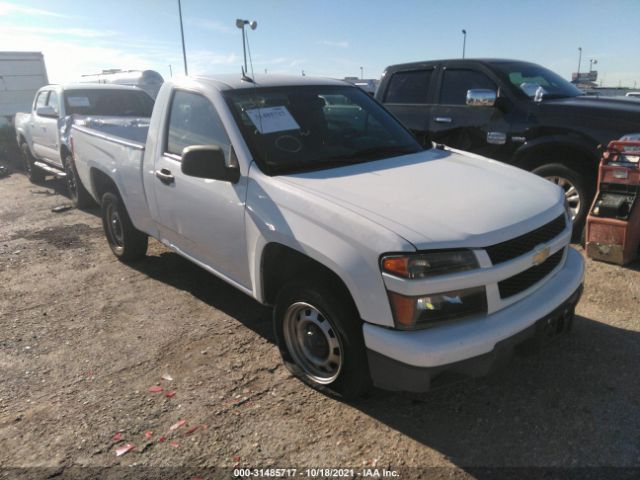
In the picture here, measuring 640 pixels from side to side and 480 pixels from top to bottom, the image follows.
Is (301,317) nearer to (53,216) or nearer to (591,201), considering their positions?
(591,201)

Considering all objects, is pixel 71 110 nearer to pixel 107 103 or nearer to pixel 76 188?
pixel 107 103

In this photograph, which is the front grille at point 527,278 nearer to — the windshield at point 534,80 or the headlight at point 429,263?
the headlight at point 429,263

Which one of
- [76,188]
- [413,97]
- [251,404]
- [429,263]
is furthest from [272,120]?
[76,188]

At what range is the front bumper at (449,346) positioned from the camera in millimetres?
2307

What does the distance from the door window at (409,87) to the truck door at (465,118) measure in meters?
0.24

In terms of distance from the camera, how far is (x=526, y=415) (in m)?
2.79

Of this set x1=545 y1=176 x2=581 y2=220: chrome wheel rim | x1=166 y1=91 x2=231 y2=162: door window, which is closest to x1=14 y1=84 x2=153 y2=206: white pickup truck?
x1=166 y1=91 x2=231 y2=162: door window

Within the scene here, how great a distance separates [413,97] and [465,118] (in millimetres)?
895

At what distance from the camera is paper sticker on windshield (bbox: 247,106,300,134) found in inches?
130

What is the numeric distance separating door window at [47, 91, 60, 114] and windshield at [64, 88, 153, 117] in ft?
0.96

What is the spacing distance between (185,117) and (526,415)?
3.15 metres

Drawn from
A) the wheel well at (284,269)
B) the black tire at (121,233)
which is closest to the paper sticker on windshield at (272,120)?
the wheel well at (284,269)

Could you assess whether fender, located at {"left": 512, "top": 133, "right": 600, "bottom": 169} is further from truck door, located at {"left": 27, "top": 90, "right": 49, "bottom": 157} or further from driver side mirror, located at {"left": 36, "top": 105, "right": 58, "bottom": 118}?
truck door, located at {"left": 27, "top": 90, "right": 49, "bottom": 157}

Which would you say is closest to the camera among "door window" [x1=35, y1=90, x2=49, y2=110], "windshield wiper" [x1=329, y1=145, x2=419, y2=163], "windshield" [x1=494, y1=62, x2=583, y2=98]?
"windshield wiper" [x1=329, y1=145, x2=419, y2=163]
